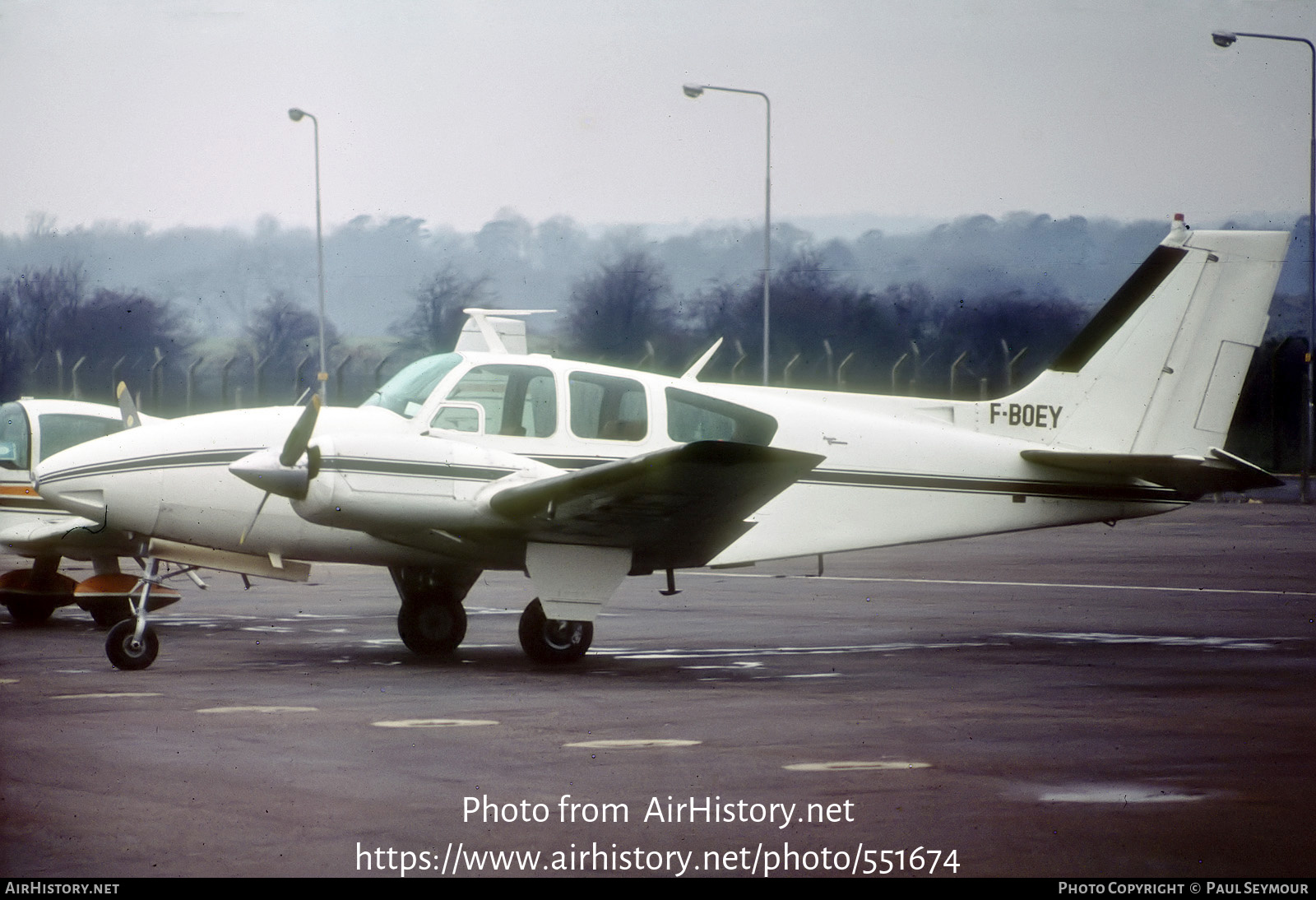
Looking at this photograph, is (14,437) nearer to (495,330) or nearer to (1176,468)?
(495,330)

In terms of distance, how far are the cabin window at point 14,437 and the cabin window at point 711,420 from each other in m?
6.33

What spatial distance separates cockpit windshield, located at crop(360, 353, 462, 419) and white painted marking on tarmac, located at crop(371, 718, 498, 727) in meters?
3.14

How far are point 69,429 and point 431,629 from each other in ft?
16.0

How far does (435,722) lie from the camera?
873cm

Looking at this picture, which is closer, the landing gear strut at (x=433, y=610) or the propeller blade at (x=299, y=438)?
the propeller blade at (x=299, y=438)

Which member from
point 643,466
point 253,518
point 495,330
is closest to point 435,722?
point 643,466

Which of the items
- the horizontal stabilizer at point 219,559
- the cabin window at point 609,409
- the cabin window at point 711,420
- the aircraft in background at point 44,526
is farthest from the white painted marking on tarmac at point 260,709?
the aircraft in background at point 44,526

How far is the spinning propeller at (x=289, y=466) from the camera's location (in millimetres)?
10305

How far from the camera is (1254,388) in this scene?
32.2 meters

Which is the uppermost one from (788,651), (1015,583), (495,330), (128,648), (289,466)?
(495,330)

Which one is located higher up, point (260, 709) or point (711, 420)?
point (711, 420)

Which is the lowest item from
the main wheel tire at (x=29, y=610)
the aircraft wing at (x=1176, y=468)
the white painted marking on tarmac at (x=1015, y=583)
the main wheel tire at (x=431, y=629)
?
the white painted marking on tarmac at (x=1015, y=583)

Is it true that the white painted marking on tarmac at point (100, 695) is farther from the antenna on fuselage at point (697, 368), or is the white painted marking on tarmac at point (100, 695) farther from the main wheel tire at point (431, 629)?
the antenna on fuselage at point (697, 368)

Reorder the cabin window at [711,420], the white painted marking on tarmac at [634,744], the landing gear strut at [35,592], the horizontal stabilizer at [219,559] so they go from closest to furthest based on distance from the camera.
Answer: the white painted marking on tarmac at [634,744]
the horizontal stabilizer at [219,559]
the cabin window at [711,420]
the landing gear strut at [35,592]
